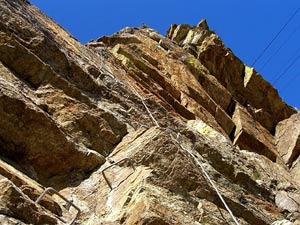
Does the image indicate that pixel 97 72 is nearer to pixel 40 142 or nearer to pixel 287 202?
pixel 40 142

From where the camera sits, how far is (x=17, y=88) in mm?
10945

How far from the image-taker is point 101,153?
36.8 ft

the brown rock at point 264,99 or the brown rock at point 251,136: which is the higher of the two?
the brown rock at point 264,99

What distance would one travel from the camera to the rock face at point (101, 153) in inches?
332

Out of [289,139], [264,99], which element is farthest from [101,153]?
[264,99]

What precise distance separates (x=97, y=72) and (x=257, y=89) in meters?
16.5

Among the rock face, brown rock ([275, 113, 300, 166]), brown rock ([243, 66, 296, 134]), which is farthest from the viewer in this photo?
brown rock ([243, 66, 296, 134])

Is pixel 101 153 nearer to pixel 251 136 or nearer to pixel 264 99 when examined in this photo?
pixel 251 136

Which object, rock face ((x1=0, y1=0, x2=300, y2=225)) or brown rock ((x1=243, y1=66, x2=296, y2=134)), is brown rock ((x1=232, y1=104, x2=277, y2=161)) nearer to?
brown rock ((x1=243, y1=66, x2=296, y2=134))

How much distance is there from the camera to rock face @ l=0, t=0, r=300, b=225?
8428mm

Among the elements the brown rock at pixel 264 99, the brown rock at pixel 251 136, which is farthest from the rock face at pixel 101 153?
the brown rock at pixel 264 99

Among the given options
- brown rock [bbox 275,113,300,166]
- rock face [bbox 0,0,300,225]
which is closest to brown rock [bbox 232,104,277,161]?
brown rock [bbox 275,113,300,166]

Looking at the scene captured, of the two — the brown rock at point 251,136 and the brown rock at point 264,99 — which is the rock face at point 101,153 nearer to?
the brown rock at point 251,136

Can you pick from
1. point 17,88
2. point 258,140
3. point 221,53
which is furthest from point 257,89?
point 17,88
